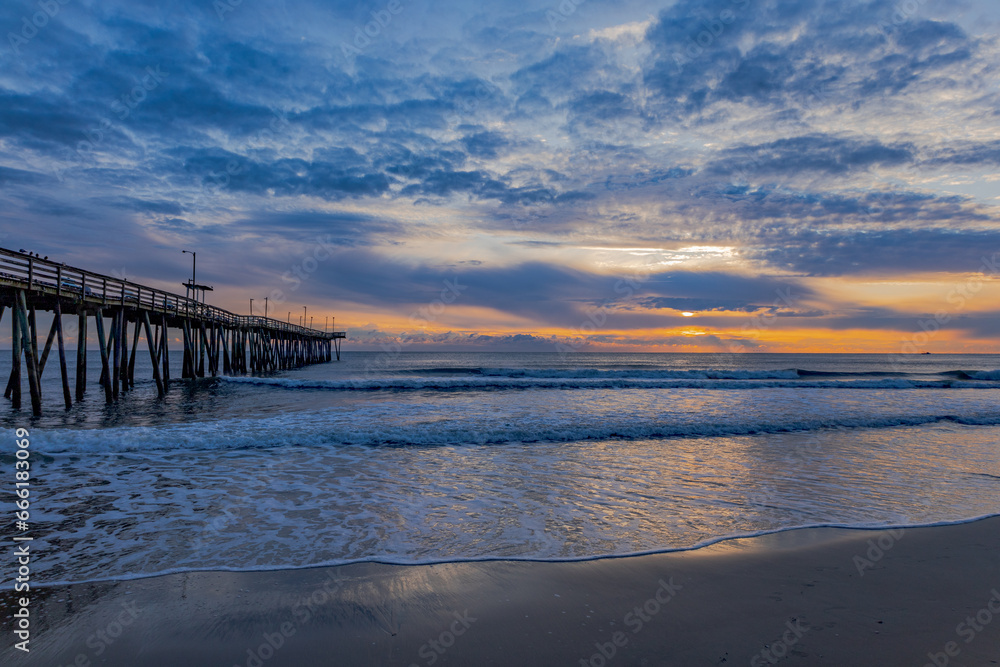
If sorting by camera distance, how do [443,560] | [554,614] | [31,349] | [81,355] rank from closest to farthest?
1. [554,614]
2. [443,560]
3. [31,349]
4. [81,355]

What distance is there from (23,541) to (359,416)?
10326 millimetres

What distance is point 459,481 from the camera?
8.01m

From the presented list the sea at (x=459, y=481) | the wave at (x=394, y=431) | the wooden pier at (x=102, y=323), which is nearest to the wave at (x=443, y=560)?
the sea at (x=459, y=481)

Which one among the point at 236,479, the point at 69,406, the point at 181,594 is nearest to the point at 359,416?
the point at 236,479

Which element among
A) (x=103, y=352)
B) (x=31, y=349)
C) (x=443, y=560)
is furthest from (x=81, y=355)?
(x=443, y=560)

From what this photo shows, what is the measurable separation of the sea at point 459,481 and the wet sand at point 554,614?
0.43 metres

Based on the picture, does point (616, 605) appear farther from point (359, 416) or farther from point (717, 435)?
point (359, 416)

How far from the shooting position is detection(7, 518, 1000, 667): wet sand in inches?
126

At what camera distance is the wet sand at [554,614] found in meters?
3.20

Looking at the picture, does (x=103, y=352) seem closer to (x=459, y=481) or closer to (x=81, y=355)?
(x=81, y=355)

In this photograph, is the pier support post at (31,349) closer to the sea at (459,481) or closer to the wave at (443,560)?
the sea at (459,481)

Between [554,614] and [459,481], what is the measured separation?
442 cm

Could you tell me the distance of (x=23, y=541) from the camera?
5.20 meters

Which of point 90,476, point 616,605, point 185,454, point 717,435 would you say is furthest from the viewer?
point 717,435
